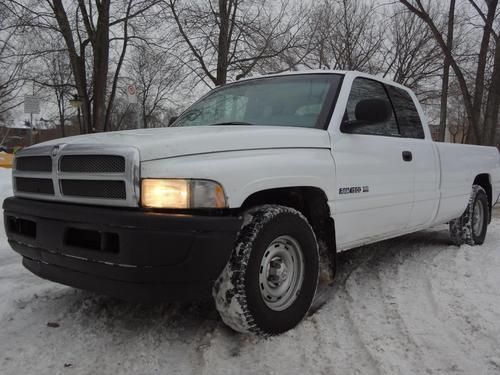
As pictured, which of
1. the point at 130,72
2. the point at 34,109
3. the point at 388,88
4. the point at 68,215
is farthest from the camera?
the point at 130,72

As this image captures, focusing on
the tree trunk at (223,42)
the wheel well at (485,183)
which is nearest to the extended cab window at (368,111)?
the wheel well at (485,183)

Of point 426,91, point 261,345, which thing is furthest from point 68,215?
point 426,91

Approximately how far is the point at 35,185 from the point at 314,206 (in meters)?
1.90

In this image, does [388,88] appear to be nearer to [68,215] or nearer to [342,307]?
[342,307]

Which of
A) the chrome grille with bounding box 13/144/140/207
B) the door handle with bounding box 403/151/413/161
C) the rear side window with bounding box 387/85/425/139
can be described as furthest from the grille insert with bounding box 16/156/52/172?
the rear side window with bounding box 387/85/425/139

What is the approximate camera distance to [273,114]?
360cm

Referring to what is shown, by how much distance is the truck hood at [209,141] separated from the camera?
8.16ft

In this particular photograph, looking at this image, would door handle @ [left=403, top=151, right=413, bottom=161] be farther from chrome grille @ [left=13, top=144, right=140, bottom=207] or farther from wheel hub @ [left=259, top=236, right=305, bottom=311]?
chrome grille @ [left=13, top=144, right=140, bottom=207]

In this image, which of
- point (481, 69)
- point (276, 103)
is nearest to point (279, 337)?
point (276, 103)

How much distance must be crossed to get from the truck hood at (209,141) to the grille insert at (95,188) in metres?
0.22

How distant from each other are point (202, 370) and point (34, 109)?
13236mm

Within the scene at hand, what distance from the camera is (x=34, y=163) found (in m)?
2.98

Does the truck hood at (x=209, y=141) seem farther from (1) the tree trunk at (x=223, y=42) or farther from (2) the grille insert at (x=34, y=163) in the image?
(1) the tree trunk at (x=223, y=42)

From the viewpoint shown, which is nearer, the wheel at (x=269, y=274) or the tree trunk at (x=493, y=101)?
the wheel at (x=269, y=274)
